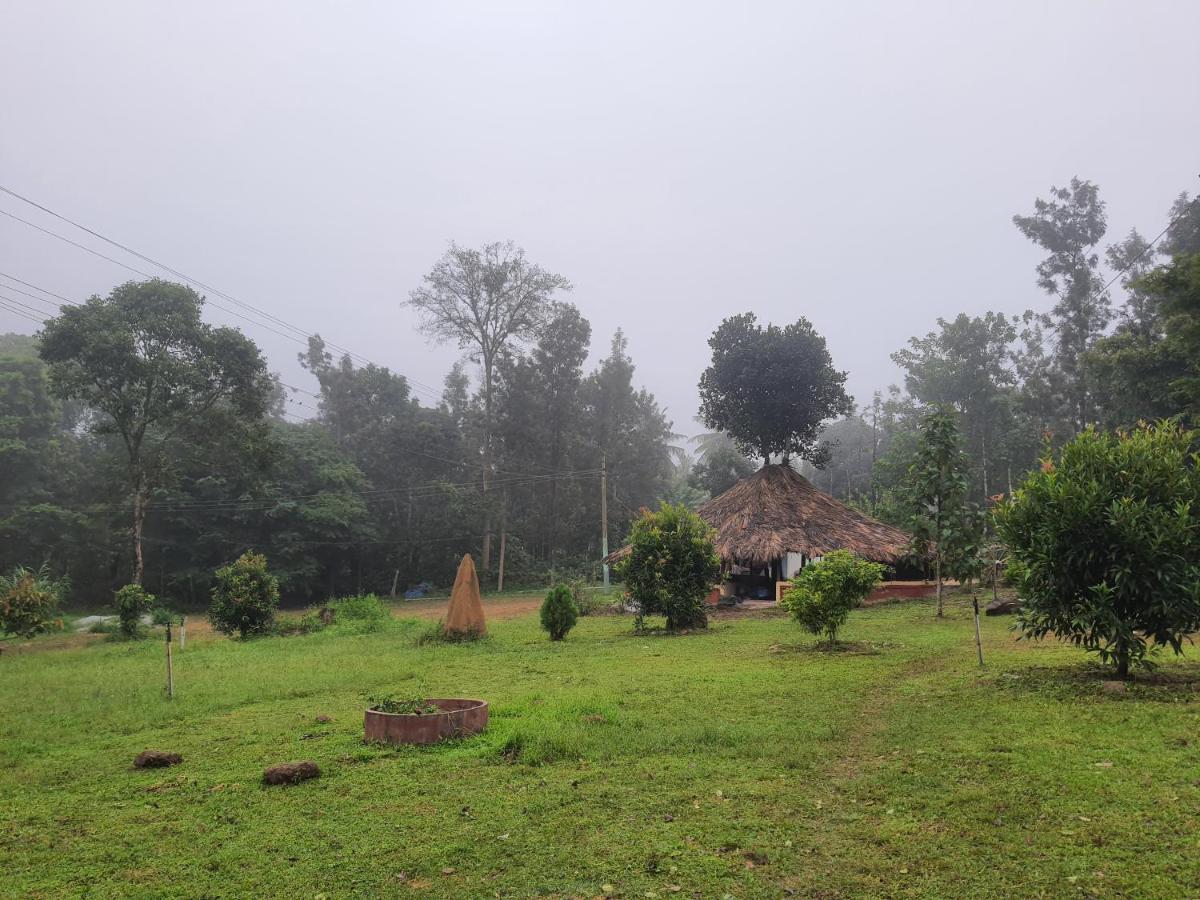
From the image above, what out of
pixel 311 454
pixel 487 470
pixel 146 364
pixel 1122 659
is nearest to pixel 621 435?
pixel 487 470

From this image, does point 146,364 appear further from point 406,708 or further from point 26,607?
point 406,708

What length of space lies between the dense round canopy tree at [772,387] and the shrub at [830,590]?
1734 cm

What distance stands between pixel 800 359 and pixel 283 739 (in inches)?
998

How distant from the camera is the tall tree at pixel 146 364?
25484mm

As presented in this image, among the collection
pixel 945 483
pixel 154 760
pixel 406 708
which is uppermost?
pixel 945 483

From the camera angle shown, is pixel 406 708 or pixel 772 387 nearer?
pixel 406 708

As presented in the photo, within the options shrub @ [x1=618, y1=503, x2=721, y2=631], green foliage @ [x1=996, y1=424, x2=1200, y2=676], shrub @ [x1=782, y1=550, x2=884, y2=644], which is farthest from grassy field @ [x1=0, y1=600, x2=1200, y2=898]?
shrub @ [x1=618, y1=503, x2=721, y2=631]

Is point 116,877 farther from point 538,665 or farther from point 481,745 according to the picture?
point 538,665

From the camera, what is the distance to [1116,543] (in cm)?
775

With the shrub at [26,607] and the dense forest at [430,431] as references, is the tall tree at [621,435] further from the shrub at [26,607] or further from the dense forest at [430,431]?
the shrub at [26,607]

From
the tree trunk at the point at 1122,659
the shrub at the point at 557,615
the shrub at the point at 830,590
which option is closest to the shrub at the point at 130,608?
the shrub at the point at 557,615

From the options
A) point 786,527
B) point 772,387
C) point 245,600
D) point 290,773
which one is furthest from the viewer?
point 772,387

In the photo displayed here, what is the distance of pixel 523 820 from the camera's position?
4.83m

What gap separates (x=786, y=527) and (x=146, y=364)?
2251cm
